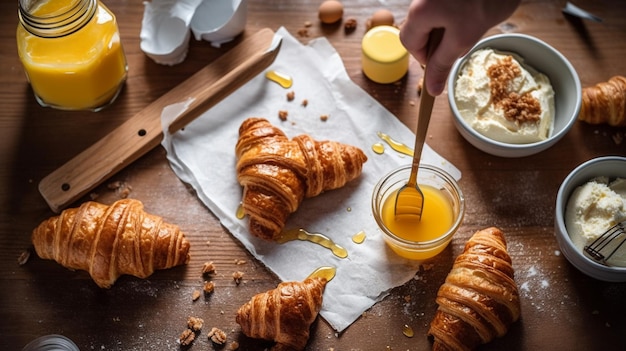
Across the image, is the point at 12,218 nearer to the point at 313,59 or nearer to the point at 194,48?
the point at 194,48

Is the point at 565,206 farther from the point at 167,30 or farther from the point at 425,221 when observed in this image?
the point at 167,30

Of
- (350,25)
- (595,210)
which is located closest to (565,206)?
(595,210)

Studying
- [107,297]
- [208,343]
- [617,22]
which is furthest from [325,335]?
[617,22]

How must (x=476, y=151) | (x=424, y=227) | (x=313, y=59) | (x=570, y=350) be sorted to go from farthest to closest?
(x=313, y=59) < (x=476, y=151) < (x=424, y=227) < (x=570, y=350)

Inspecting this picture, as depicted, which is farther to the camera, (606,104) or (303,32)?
(303,32)

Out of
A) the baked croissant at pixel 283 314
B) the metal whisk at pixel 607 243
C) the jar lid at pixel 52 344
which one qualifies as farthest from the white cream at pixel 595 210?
the jar lid at pixel 52 344
